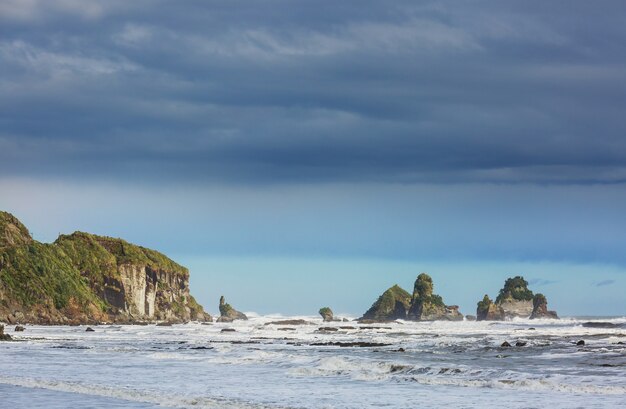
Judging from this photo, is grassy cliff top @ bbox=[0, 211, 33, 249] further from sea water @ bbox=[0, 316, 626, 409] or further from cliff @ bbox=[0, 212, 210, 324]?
sea water @ bbox=[0, 316, 626, 409]

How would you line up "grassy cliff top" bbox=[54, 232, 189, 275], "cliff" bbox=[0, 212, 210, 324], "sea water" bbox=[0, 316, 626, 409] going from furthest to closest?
1. "grassy cliff top" bbox=[54, 232, 189, 275]
2. "cliff" bbox=[0, 212, 210, 324]
3. "sea water" bbox=[0, 316, 626, 409]

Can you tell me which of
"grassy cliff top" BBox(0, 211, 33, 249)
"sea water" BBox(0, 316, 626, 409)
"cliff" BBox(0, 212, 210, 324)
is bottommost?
"sea water" BBox(0, 316, 626, 409)

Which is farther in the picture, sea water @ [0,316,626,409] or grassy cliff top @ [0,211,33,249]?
grassy cliff top @ [0,211,33,249]

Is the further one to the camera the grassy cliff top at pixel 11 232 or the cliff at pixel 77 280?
the grassy cliff top at pixel 11 232

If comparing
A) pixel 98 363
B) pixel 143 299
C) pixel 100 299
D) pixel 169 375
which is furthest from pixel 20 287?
pixel 169 375

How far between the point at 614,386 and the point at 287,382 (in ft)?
42.6

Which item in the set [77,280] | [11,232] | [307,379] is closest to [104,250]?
[77,280]

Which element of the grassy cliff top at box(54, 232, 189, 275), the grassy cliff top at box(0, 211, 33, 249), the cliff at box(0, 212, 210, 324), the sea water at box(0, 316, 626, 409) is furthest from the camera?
the grassy cliff top at box(54, 232, 189, 275)

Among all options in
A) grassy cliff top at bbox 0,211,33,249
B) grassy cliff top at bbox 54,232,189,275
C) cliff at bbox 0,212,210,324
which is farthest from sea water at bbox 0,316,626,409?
grassy cliff top at bbox 54,232,189,275

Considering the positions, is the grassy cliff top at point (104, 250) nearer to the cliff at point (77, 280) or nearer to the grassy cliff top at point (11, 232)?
the cliff at point (77, 280)

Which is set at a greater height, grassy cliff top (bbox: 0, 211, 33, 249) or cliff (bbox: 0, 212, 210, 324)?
grassy cliff top (bbox: 0, 211, 33, 249)

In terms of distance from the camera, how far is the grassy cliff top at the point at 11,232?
5541 inches

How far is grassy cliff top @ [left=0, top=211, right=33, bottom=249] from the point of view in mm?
140750

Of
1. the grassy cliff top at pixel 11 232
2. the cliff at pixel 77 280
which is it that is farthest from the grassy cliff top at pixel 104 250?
the grassy cliff top at pixel 11 232
